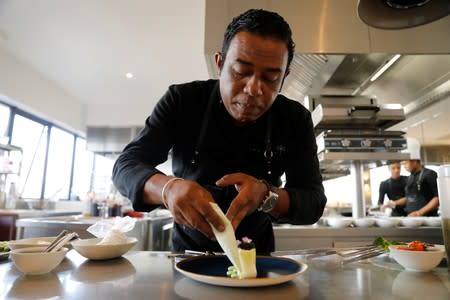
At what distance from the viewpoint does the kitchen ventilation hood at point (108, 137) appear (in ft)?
15.9

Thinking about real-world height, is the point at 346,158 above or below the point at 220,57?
below

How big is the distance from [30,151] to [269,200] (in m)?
5.40

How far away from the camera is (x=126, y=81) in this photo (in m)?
5.08

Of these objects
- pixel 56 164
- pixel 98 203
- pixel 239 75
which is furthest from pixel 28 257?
pixel 56 164

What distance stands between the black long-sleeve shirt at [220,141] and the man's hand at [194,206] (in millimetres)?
367

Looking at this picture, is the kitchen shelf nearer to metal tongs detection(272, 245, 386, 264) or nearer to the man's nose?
metal tongs detection(272, 245, 386, 264)

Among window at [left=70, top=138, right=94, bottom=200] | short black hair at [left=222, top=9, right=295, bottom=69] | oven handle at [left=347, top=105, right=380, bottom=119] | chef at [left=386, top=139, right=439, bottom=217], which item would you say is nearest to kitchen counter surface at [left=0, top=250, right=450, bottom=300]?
short black hair at [left=222, top=9, right=295, bottom=69]

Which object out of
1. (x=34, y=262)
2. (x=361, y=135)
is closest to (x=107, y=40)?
(x=361, y=135)

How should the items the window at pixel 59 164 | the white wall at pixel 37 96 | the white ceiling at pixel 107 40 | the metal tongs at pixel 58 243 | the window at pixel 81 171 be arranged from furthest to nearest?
the window at pixel 81 171 → the window at pixel 59 164 → the white wall at pixel 37 96 → the white ceiling at pixel 107 40 → the metal tongs at pixel 58 243

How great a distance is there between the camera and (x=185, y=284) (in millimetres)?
593

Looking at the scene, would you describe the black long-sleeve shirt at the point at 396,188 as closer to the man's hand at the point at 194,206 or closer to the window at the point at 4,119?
the man's hand at the point at 194,206

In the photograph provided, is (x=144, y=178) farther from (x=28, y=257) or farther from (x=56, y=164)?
(x=56, y=164)

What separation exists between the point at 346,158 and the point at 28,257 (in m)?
1.98

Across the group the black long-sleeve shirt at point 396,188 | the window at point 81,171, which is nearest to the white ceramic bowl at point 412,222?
the black long-sleeve shirt at point 396,188
